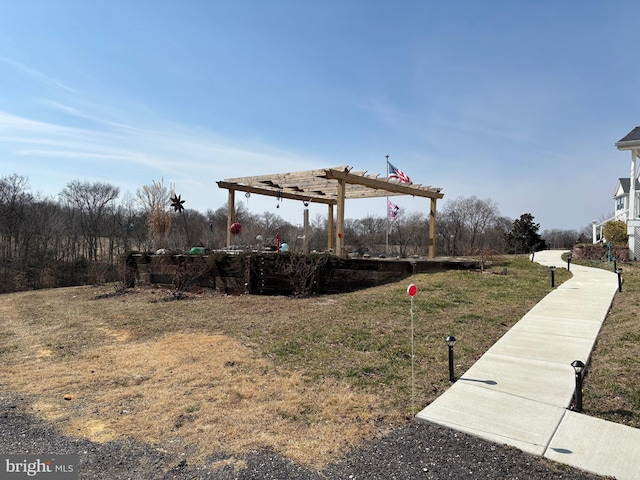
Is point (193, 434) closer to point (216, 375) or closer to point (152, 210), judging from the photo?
point (216, 375)

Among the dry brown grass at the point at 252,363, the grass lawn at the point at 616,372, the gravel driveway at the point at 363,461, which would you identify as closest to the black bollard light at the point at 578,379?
the grass lawn at the point at 616,372

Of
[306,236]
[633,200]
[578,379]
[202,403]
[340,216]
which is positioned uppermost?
[633,200]

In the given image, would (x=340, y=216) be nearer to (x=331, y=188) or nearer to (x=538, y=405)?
(x=331, y=188)

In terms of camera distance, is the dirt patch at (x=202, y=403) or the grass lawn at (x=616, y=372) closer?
the dirt patch at (x=202, y=403)

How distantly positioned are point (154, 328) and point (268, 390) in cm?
412

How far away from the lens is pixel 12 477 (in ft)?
9.03

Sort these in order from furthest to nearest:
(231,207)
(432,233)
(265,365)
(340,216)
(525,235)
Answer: (525,235) < (432,233) < (231,207) < (340,216) < (265,365)

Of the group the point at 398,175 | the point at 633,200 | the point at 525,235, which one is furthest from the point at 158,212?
the point at 525,235

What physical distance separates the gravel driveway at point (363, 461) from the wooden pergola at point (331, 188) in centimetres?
839

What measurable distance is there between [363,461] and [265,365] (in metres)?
2.43

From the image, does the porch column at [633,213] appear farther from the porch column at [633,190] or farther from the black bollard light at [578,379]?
the black bollard light at [578,379]

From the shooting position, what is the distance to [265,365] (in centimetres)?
501

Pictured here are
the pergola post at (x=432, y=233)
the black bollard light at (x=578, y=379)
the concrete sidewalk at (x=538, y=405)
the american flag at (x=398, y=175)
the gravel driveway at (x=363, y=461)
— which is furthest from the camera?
the pergola post at (x=432, y=233)

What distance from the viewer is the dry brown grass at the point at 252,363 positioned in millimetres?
3357
